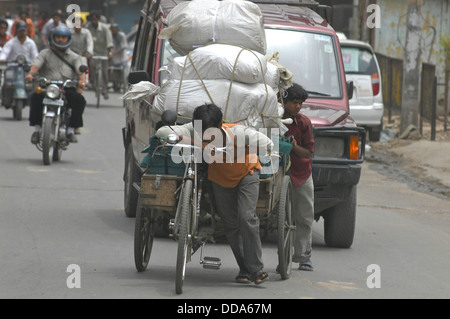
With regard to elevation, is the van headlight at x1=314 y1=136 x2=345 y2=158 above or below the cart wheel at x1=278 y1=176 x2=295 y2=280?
above

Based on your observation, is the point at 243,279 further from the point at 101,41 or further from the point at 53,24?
the point at 53,24

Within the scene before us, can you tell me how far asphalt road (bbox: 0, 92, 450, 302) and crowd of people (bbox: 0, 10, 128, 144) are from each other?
848 mm

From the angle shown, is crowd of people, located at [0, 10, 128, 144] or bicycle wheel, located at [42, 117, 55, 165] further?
crowd of people, located at [0, 10, 128, 144]

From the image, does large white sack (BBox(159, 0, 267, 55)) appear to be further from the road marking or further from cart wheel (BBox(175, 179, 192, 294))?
the road marking

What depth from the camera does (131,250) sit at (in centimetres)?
875

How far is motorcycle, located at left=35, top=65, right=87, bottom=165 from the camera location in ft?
45.5

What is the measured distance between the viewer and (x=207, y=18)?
8758 mm

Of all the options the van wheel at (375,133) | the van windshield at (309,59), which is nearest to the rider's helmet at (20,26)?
the van wheel at (375,133)

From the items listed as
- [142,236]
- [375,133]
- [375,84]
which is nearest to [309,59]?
[142,236]

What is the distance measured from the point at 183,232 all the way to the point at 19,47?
46.7 ft

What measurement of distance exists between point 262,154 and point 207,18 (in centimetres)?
186

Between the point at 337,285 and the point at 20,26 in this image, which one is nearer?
the point at 337,285

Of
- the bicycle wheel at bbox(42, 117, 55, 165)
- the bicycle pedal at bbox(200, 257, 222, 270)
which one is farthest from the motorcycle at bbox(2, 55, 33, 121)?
the bicycle pedal at bbox(200, 257, 222, 270)
